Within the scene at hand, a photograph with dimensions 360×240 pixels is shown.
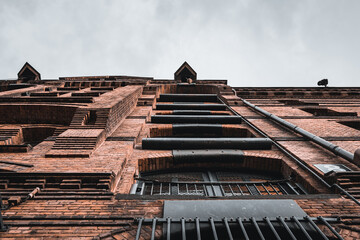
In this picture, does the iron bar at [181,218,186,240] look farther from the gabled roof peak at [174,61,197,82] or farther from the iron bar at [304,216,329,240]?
the gabled roof peak at [174,61,197,82]

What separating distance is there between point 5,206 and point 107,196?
4.28 feet

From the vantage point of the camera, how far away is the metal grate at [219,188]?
3.69 metres

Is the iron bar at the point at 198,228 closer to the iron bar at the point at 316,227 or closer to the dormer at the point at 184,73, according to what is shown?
the iron bar at the point at 316,227

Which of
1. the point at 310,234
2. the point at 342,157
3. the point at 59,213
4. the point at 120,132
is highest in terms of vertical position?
the point at 120,132

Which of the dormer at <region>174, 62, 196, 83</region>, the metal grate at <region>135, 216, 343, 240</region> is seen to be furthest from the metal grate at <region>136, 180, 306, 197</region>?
the dormer at <region>174, 62, 196, 83</region>

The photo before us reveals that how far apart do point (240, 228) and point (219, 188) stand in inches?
60.3

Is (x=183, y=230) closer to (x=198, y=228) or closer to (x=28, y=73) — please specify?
(x=198, y=228)

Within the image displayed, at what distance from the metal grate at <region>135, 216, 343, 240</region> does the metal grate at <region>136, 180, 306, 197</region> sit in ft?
4.03

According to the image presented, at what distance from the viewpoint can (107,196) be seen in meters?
2.82

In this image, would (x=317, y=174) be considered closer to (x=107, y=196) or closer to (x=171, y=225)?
(x=171, y=225)

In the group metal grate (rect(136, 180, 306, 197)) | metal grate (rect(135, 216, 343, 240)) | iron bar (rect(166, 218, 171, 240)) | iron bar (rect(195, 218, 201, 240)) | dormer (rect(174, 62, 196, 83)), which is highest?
dormer (rect(174, 62, 196, 83))

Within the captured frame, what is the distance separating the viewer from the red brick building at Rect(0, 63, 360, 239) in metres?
2.34

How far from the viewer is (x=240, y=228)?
2.34 m

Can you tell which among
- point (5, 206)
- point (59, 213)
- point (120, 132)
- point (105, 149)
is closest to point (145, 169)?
point (105, 149)
